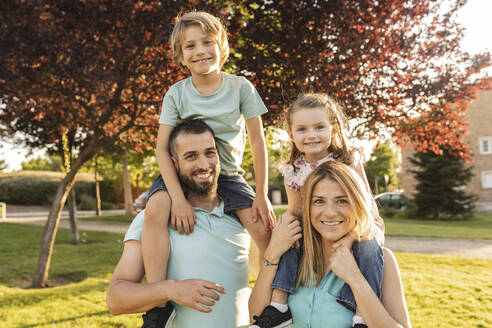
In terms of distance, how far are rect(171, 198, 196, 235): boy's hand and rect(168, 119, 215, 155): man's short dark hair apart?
351 mm

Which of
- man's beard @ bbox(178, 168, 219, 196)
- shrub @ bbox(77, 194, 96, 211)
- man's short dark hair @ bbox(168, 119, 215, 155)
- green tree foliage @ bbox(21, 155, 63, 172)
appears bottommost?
shrub @ bbox(77, 194, 96, 211)

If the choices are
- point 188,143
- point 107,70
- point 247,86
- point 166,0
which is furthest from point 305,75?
point 188,143

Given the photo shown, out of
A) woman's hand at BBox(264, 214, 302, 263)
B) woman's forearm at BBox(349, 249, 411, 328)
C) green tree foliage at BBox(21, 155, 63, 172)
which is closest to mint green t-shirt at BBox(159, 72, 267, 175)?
woman's hand at BBox(264, 214, 302, 263)

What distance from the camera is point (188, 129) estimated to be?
2494 mm

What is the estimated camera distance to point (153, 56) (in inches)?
245

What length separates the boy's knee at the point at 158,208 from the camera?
2.32 m

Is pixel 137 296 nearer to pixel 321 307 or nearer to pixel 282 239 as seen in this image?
pixel 282 239

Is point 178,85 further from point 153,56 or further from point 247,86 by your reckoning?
point 153,56

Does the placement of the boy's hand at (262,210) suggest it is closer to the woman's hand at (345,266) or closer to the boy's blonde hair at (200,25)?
the woman's hand at (345,266)

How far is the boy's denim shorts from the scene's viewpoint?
255 cm

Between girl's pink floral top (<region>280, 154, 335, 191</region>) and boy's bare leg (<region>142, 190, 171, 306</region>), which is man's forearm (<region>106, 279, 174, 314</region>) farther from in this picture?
girl's pink floral top (<region>280, 154, 335, 191</region>)

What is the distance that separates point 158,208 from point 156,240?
184 mm

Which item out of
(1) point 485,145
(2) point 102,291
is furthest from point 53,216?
(1) point 485,145

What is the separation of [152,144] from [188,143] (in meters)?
7.01
